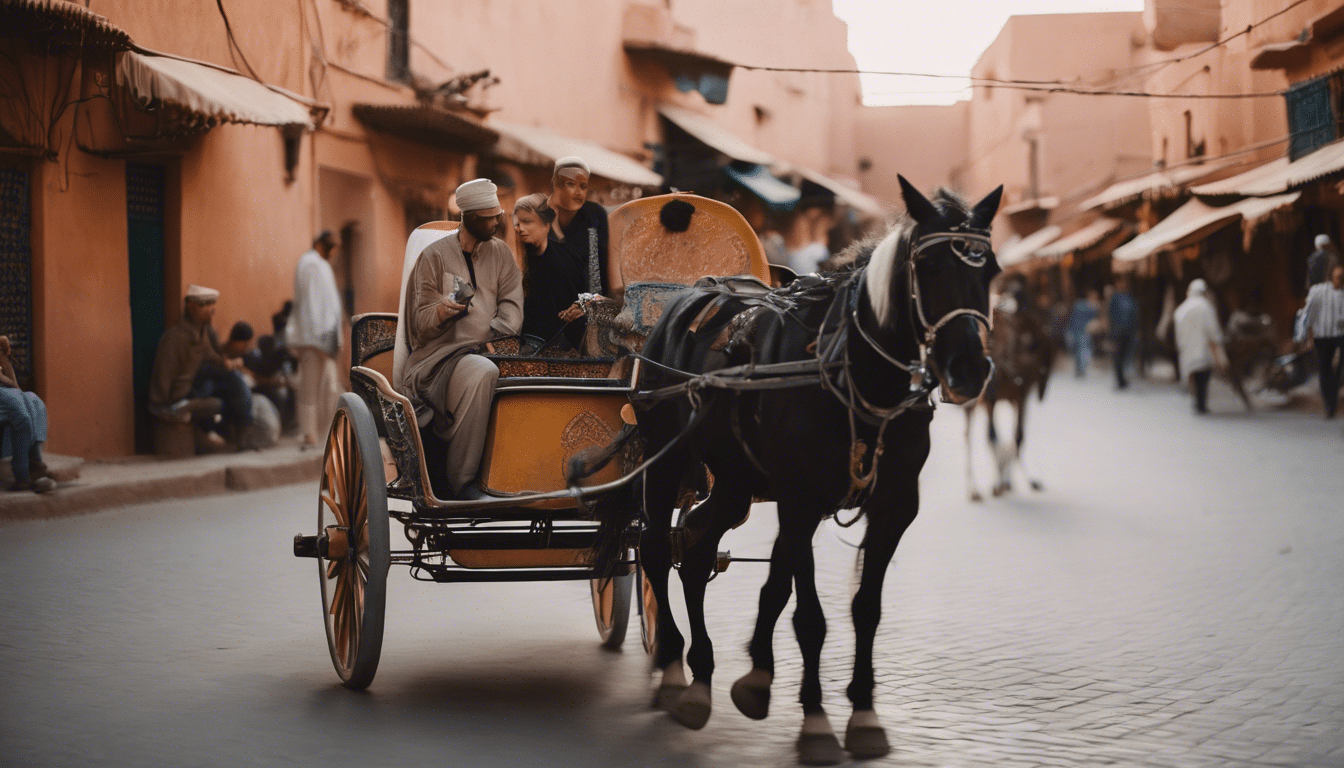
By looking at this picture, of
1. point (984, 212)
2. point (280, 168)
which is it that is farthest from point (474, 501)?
point (280, 168)

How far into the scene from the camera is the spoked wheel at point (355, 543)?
501 centimetres

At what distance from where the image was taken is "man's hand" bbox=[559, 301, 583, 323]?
6.07m

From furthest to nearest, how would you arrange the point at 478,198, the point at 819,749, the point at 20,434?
1. the point at 20,434
2. the point at 478,198
3. the point at 819,749

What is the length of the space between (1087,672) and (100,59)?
9291 mm

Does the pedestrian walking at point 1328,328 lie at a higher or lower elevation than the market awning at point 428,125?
lower

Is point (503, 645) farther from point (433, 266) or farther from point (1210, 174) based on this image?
point (1210, 174)

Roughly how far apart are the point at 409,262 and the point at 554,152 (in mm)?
15057

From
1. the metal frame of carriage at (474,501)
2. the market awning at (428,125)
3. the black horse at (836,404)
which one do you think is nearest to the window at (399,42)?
the market awning at (428,125)

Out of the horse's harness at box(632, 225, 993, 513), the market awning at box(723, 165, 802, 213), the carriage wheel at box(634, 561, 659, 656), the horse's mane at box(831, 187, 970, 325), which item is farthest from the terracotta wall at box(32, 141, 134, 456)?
the market awning at box(723, 165, 802, 213)

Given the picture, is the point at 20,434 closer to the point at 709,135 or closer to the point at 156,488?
the point at 156,488

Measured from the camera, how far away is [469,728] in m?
4.78

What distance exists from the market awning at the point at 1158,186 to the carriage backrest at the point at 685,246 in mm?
20946

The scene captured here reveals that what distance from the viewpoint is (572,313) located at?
6.09 metres

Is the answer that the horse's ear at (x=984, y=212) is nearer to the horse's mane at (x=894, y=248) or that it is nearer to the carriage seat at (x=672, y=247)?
the horse's mane at (x=894, y=248)
